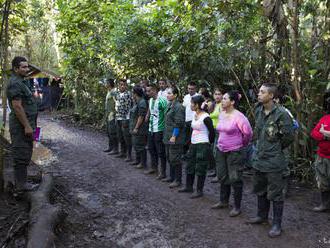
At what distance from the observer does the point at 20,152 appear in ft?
18.0

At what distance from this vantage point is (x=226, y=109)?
220 inches

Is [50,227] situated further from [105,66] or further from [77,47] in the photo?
[77,47]

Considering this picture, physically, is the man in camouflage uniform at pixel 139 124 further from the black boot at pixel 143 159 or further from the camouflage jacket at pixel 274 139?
the camouflage jacket at pixel 274 139

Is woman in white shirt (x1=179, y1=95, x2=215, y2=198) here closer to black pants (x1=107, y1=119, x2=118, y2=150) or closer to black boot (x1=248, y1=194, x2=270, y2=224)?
black boot (x1=248, y1=194, x2=270, y2=224)

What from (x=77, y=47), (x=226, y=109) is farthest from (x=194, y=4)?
(x=77, y=47)

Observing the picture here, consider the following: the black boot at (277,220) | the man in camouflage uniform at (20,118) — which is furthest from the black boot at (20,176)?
the black boot at (277,220)

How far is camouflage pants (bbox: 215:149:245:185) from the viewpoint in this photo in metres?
5.40

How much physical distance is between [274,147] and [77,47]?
1103 centimetres

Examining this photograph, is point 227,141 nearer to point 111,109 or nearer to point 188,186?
point 188,186

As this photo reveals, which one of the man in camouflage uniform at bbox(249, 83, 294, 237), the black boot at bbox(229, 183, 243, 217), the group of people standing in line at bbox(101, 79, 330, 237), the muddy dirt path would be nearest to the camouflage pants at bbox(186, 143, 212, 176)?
the group of people standing in line at bbox(101, 79, 330, 237)

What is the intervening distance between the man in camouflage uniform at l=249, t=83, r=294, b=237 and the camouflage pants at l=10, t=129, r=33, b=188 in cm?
325

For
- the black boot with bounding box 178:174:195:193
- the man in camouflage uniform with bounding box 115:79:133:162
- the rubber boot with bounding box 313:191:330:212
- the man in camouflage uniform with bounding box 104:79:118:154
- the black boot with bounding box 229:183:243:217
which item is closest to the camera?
the black boot with bounding box 229:183:243:217

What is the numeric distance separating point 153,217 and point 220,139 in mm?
1490

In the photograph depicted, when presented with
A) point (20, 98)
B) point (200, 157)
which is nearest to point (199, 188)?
point (200, 157)
